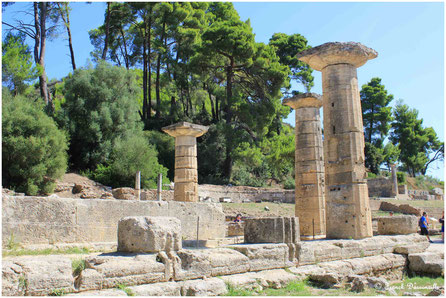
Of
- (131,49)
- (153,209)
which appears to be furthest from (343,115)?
(131,49)

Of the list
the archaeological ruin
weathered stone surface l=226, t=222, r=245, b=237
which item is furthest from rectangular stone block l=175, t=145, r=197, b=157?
the archaeological ruin

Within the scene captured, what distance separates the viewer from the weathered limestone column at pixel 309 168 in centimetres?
1118

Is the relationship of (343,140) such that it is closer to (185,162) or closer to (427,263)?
(427,263)

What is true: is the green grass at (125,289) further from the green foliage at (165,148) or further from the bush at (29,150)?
the green foliage at (165,148)

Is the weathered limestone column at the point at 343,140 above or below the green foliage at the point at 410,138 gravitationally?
below

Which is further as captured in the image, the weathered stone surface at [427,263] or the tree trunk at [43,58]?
the tree trunk at [43,58]

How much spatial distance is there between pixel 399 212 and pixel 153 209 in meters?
17.7

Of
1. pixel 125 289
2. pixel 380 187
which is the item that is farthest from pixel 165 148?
pixel 125 289

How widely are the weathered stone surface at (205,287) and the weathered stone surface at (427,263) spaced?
509 centimetres

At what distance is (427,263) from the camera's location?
8578mm

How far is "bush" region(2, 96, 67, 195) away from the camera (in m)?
17.5

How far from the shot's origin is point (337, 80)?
9.29 meters

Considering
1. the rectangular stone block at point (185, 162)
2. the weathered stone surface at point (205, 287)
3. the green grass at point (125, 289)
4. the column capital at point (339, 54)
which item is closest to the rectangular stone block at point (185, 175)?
the rectangular stone block at point (185, 162)

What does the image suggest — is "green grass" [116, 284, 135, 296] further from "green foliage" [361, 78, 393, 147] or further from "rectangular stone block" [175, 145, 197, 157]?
"green foliage" [361, 78, 393, 147]
